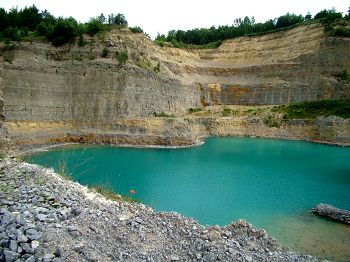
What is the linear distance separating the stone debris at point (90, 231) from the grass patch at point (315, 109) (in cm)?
4573

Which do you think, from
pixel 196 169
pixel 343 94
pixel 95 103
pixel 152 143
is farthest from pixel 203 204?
pixel 343 94

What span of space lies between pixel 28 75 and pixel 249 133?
32.8 m

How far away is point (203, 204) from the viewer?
70.1ft

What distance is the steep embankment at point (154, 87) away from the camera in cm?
4297

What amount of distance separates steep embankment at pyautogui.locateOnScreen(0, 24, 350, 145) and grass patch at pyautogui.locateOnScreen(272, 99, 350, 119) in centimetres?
183

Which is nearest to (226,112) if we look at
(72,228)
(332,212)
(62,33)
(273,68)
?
(273,68)

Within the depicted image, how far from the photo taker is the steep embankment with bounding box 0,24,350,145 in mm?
42969

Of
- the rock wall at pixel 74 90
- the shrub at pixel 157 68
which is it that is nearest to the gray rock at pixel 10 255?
the rock wall at pixel 74 90

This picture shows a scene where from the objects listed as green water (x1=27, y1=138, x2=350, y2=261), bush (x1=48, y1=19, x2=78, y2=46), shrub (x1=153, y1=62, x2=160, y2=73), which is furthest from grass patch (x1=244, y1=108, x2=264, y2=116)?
bush (x1=48, y1=19, x2=78, y2=46)

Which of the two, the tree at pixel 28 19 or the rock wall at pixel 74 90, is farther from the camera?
the tree at pixel 28 19

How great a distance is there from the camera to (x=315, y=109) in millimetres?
56438

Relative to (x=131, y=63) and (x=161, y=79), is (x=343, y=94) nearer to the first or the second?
(x=161, y=79)

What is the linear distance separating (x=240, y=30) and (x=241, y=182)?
65.6 m

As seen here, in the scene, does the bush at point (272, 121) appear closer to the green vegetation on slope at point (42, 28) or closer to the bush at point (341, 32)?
the bush at point (341, 32)
